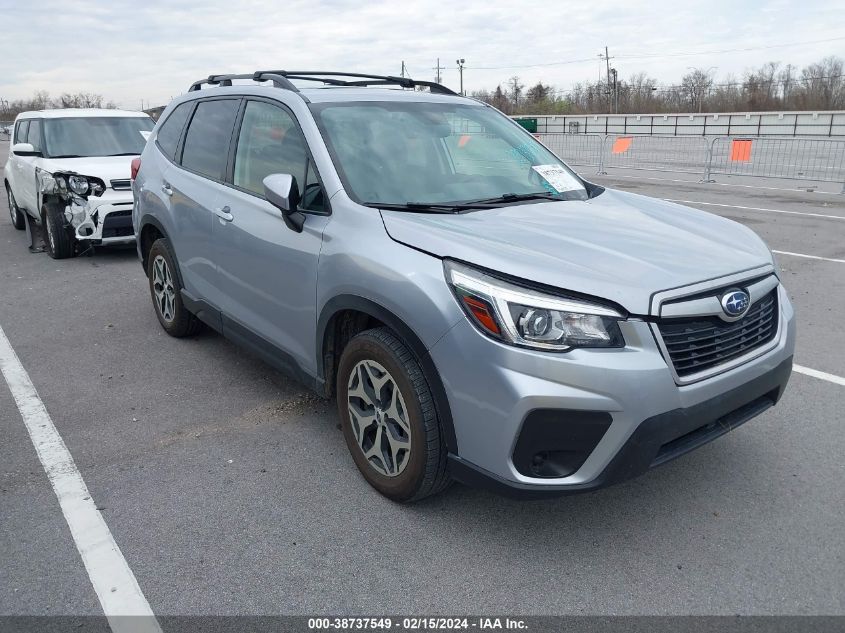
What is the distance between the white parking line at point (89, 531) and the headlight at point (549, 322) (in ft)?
5.30

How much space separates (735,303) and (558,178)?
150cm

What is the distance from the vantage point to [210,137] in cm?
461

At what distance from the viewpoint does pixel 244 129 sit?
4.21 meters

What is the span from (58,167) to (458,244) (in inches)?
288

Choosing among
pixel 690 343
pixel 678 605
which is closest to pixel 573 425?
pixel 690 343

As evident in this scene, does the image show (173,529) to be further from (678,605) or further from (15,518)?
(678,605)

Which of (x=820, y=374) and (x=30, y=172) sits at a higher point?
(x=30, y=172)

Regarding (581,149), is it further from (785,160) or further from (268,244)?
(268,244)

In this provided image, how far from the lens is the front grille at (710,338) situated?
2609mm

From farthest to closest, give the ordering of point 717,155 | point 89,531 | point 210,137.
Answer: point 717,155
point 210,137
point 89,531

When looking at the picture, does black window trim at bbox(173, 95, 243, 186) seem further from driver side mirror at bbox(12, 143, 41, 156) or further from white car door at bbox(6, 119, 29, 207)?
white car door at bbox(6, 119, 29, 207)

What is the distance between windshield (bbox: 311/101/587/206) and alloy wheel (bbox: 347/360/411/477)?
830 mm

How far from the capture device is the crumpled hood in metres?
8.23

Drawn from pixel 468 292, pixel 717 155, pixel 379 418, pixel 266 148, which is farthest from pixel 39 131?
pixel 717 155
